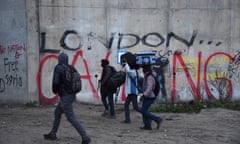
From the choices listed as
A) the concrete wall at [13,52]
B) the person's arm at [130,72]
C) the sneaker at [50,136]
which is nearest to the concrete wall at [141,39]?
the concrete wall at [13,52]

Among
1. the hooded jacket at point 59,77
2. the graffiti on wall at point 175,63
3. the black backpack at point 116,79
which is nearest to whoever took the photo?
the hooded jacket at point 59,77

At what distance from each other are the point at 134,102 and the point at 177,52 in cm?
405

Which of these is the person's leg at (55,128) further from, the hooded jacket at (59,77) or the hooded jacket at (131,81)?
the hooded jacket at (131,81)

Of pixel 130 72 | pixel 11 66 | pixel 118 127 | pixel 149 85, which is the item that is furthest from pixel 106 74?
pixel 11 66

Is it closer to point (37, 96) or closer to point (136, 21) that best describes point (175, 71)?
point (136, 21)

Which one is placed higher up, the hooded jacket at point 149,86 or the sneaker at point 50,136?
the hooded jacket at point 149,86

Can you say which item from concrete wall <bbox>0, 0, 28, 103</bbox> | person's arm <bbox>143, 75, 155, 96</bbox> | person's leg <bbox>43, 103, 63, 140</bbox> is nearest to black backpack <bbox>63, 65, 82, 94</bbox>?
person's leg <bbox>43, 103, 63, 140</bbox>

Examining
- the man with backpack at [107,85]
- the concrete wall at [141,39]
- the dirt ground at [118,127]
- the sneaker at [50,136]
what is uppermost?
the concrete wall at [141,39]

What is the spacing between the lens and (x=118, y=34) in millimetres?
13891

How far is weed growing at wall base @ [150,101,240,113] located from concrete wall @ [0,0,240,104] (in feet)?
1.17

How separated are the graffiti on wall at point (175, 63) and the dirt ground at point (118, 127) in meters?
Answer: 1.01

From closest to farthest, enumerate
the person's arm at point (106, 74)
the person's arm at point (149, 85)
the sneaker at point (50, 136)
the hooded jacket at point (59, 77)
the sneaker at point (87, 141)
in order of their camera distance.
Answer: the hooded jacket at point (59, 77) → the sneaker at point (87, 141) → the sneaker at point (50, 136) → the person's arm at point (149, 85) → the person's arm at point (106, 74)

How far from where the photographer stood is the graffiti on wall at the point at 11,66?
1336 cm

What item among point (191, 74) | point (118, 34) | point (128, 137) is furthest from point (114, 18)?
point (128, 137)
